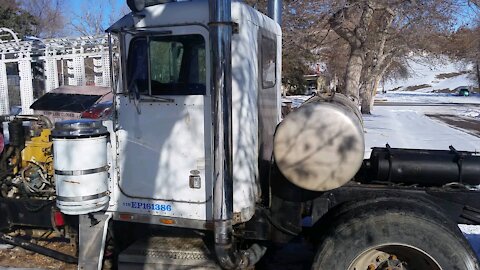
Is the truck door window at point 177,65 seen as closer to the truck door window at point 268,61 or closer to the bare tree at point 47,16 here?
the truck door window at point 268,61

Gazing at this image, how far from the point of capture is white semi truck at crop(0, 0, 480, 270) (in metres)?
3.37

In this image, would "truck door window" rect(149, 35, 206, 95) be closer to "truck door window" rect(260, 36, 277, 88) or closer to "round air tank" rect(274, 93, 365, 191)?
"truck door window" rect(260, 36, 277, 88)

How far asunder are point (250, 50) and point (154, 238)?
6.05 ft

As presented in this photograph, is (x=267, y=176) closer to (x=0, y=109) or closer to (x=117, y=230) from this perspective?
(x=117, y=230)

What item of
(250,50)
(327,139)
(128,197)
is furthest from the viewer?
(128,197)

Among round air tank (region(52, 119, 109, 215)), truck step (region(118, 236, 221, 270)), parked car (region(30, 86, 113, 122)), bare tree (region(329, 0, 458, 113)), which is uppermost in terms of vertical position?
bare tree (region(329, 0, 458, 113))

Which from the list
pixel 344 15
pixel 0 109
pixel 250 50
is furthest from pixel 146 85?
pixel 0 109

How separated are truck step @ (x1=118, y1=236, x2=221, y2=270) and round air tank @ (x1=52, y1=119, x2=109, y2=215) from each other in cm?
52

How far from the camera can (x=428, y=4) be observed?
1352 cm

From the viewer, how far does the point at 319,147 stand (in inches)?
133

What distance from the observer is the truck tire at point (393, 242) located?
10.8 ft

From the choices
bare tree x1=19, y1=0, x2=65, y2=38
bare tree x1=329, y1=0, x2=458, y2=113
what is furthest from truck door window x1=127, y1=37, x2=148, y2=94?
bare tree x1=19, y1=0, x2=65, y2=38

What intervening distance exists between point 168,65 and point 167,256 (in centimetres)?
156

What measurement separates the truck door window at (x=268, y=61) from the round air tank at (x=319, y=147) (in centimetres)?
76
